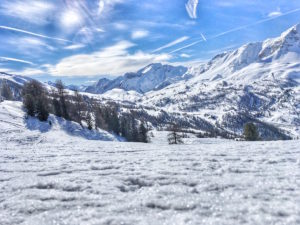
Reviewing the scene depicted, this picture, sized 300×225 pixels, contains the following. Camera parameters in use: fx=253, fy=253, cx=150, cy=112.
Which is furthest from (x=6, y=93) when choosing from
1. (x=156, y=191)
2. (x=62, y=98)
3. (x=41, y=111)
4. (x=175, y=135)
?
(x=156, y=191)

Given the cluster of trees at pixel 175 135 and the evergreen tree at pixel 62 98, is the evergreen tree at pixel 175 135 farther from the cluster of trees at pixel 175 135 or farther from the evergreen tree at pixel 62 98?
the evergreen tree at pixel 62 98

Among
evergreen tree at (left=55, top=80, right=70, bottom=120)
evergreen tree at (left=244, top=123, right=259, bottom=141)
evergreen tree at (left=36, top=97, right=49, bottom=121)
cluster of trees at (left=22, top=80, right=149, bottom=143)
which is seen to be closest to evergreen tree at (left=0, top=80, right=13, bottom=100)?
cluster of trees at (left=22, top=80, right=149, bottom=143)

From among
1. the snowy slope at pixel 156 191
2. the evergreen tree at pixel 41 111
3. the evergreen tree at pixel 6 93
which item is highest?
the evergreen tree at pixel 6 93

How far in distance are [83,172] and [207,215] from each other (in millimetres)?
6891

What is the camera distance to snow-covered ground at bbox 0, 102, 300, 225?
696 centimetres

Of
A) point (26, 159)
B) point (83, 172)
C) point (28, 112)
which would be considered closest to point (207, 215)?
point (83, 172)

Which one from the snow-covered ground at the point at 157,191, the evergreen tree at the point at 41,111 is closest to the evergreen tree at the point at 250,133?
the snow-covered ground at the point at 157,191

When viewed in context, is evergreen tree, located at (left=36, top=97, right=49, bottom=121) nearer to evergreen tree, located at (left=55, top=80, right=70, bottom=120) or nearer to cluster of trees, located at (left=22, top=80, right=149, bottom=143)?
cluster of trees, located at (left=22, top=80, right=149, bottom=143)

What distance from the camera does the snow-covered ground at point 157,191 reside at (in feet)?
22.9

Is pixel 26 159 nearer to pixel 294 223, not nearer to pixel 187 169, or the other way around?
pixel 187 169

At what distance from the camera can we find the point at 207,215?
270 inches

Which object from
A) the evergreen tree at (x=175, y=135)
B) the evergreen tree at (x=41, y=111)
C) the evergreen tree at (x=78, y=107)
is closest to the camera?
the evergreen tree at (x=175, y=135)

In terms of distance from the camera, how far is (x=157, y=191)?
8.86 m

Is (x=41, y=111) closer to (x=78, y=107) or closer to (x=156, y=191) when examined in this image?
(x=78, y=107)
